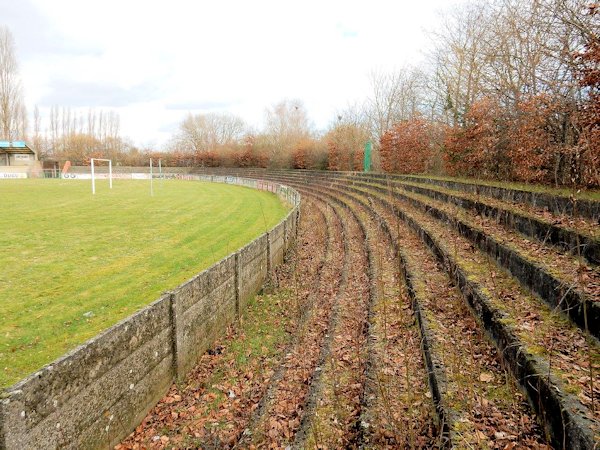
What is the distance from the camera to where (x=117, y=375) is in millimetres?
4195

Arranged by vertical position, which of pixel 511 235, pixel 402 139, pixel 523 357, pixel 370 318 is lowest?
pixel 370 318

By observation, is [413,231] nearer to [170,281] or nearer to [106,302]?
[170,281]

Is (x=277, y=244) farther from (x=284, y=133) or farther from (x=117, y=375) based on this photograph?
(x=284, y=133)

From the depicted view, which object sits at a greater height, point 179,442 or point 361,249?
point 361,249

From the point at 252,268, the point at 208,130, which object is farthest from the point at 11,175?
the point at 252,268

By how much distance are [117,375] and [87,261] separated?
28.0 ft

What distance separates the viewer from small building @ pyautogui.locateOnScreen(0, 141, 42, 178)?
182 feet

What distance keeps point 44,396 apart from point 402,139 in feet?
79.4

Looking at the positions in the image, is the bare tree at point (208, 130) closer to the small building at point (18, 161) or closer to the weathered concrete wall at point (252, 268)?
the small building at point (18, 161)

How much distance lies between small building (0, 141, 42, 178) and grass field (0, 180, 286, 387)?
42.0 metres

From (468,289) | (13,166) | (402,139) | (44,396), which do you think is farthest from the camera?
(13,166)

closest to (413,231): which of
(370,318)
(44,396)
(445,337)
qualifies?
(370,318)

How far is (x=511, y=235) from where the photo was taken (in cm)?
691

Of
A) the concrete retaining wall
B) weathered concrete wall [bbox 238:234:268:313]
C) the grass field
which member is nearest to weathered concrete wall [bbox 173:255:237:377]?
the concrete retaining wall
